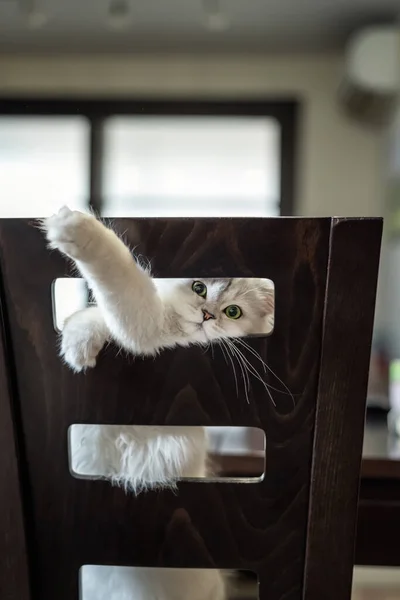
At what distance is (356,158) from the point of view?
9.62 ft

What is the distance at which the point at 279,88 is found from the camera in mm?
2959

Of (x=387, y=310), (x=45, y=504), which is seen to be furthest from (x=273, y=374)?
(x=387, y=310)

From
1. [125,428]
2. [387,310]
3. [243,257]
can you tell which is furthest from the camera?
[387,310]

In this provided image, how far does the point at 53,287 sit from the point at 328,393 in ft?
0.97

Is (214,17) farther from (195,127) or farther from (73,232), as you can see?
(73,232)

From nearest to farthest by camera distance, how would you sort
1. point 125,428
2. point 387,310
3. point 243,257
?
1. point 243,257
2. point 125,428
3. point 387,310

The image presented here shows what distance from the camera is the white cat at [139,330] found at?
22.2 inches

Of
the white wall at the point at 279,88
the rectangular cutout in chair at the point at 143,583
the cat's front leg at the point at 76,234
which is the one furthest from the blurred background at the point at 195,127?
the cat's front leg at the point at 76,234

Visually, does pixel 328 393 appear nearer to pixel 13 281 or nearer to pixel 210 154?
pixel 13 281

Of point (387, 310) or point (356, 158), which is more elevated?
point (356, 158)

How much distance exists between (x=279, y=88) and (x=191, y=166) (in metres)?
0.58

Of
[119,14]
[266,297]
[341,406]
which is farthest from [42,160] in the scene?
[341,406]

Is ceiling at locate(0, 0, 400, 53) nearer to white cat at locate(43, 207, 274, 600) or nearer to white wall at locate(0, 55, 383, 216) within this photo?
white wall at locate(0, 55, 383, 216)

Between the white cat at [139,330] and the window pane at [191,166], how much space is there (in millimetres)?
2310
